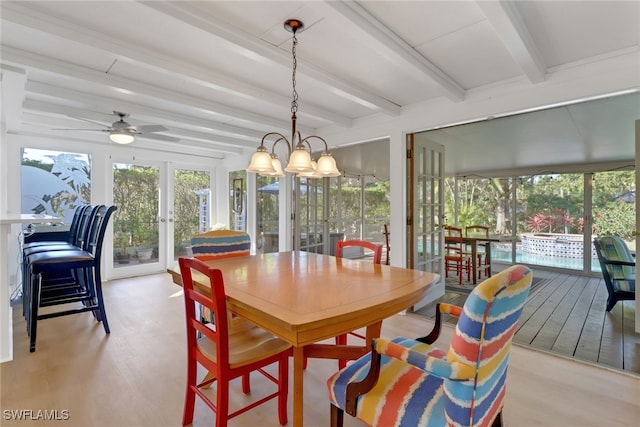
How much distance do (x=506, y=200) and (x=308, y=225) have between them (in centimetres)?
475

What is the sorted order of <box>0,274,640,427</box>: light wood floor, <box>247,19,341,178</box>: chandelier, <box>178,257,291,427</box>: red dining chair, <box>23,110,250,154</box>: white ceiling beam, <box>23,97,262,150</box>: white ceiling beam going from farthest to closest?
<box>23,110,250,154</box>: white ceiling beam
<box>23,97,262,150</box>: white ceiling beam
<box>247,19,341,178</box>: chandelier
<box>0,274,640,427</box>: light wood floor
<box>178,257,291,427</box>: red dining chair

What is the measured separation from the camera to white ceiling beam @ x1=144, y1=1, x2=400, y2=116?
5.29 ft

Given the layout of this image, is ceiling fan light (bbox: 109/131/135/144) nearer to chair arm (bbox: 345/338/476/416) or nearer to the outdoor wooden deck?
chair arm (bbox: 345/338/476/416)

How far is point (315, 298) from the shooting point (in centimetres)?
140

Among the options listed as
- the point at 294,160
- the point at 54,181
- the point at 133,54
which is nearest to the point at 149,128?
the point at 133,54

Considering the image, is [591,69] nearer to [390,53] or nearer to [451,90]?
[451,90]

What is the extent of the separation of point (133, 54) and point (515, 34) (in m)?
2.31

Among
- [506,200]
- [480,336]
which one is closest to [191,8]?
[480,336]

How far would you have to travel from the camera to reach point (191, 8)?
1.63 meters

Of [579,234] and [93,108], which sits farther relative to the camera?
[579,234]

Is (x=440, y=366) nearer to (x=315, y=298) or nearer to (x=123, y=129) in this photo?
(x=315, y=298)

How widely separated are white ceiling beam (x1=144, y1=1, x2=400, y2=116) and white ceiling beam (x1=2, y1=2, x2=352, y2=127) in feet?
1.95

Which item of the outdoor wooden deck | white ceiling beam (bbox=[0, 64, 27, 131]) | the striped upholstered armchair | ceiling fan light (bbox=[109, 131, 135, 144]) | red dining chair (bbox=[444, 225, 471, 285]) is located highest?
white ceiling beam (bbox=[0, 64, 27, 131])

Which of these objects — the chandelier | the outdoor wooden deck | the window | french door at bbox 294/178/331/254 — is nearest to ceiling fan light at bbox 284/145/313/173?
the chandelier
